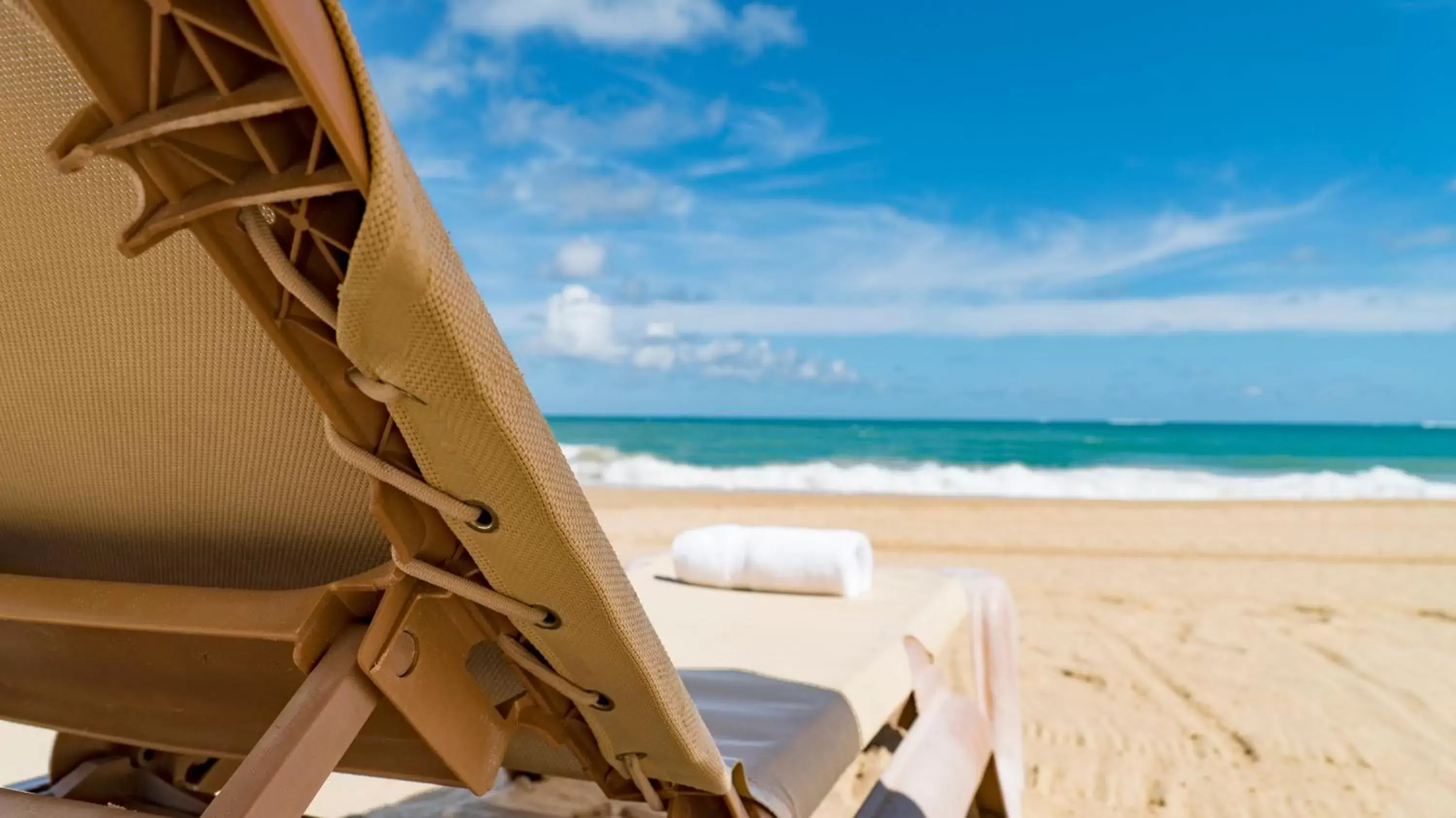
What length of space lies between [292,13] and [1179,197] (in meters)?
34.6

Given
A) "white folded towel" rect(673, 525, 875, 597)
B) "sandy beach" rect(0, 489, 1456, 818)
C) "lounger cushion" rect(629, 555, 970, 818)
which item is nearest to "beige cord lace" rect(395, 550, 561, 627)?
"lounger cushion" rect(629, 555, 970, 818)

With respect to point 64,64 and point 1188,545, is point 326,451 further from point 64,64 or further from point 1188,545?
point 1188,545

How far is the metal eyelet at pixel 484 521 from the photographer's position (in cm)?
67

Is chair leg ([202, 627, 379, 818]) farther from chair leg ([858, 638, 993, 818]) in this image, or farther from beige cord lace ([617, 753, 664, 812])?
chair leg ([858, 638, 993, 818])

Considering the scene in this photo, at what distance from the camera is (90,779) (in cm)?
141

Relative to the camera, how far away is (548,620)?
2.55 feet

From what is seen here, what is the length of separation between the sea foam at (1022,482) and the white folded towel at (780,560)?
952 centimetres

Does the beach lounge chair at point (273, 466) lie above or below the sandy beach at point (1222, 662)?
above

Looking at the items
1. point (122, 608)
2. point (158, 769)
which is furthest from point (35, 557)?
point (158, 769)

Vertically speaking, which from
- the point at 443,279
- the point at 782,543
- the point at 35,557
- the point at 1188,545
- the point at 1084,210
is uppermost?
the point at 1084,210

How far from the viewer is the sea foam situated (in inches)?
495

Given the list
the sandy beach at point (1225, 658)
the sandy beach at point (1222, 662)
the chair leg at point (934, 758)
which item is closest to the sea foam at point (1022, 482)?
the sandy beach at point (1225, 658)

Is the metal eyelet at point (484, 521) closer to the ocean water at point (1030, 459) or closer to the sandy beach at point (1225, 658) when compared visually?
the sandy beach at point (1225, 658)

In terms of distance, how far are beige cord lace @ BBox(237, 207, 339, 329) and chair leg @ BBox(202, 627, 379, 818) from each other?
1.09 ft
